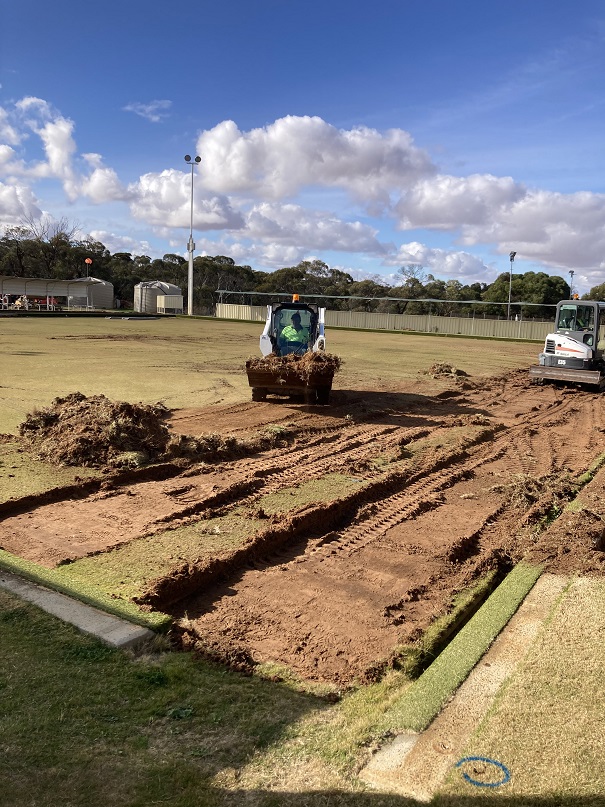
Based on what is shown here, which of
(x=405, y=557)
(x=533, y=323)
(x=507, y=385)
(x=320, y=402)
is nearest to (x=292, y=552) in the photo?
(x=405, y=557)

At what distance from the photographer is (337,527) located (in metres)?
7.07

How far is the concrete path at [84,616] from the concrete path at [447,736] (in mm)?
1815

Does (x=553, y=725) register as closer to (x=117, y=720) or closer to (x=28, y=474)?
(x=117, y=720)

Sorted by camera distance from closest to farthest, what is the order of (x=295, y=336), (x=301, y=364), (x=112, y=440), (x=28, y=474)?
(x=28, y=474) < (x=112, y=440) < (x=301, y=364) < (x=295, y=336)

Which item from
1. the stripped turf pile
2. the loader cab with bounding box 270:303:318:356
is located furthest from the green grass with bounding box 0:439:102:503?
the loader cab with bounding box 270:303:318:356

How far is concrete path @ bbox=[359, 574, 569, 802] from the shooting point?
10.3ft

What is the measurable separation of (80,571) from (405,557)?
2.97 metres

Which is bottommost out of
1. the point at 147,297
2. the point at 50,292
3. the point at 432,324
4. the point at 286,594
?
the point at 286,594

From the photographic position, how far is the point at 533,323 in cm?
5166

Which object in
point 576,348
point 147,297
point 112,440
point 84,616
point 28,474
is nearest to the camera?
point 84,616

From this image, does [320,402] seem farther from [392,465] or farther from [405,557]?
[405,557]

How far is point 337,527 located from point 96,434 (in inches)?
154

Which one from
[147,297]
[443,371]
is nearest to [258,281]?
[147,297]

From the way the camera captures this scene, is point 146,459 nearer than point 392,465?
Yes
